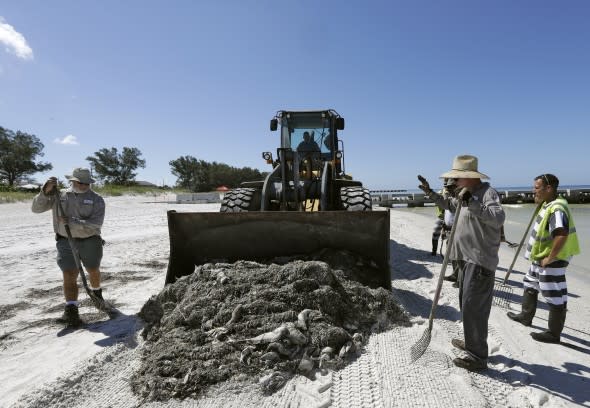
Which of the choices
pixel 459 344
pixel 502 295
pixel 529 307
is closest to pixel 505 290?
pixel 502 295

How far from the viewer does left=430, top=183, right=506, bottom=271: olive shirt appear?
247cm

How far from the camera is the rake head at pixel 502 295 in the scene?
165 inches

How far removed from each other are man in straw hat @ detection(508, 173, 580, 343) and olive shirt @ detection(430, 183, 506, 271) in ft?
3.35

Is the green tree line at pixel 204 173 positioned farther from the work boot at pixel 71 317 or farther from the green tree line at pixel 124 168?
the work boot at pixel 71 317

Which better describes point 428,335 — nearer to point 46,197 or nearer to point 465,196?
point 465,196

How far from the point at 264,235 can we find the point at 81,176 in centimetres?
209

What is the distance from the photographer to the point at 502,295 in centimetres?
457

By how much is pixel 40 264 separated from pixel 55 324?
3.32 metres

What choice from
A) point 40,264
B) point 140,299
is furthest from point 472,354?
point 40,264

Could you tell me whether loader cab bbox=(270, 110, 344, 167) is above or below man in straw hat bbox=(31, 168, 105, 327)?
above

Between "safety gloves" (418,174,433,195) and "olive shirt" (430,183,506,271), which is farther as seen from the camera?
"safety gloves" (418,174,433,195)

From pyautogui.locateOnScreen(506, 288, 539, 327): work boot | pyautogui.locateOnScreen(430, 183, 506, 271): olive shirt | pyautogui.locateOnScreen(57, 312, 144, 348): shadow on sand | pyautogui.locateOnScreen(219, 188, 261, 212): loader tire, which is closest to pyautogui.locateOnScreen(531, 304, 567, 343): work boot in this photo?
pyautogui.locateOnScreen(506, 288, 539, 327): work boot

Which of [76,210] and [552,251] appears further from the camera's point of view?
[76,210]

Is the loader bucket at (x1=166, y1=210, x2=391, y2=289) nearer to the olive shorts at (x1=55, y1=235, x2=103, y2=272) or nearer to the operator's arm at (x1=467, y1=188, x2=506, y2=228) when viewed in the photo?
the olive shorts at (x1=55, y1=235, x2=103, y2=272)
